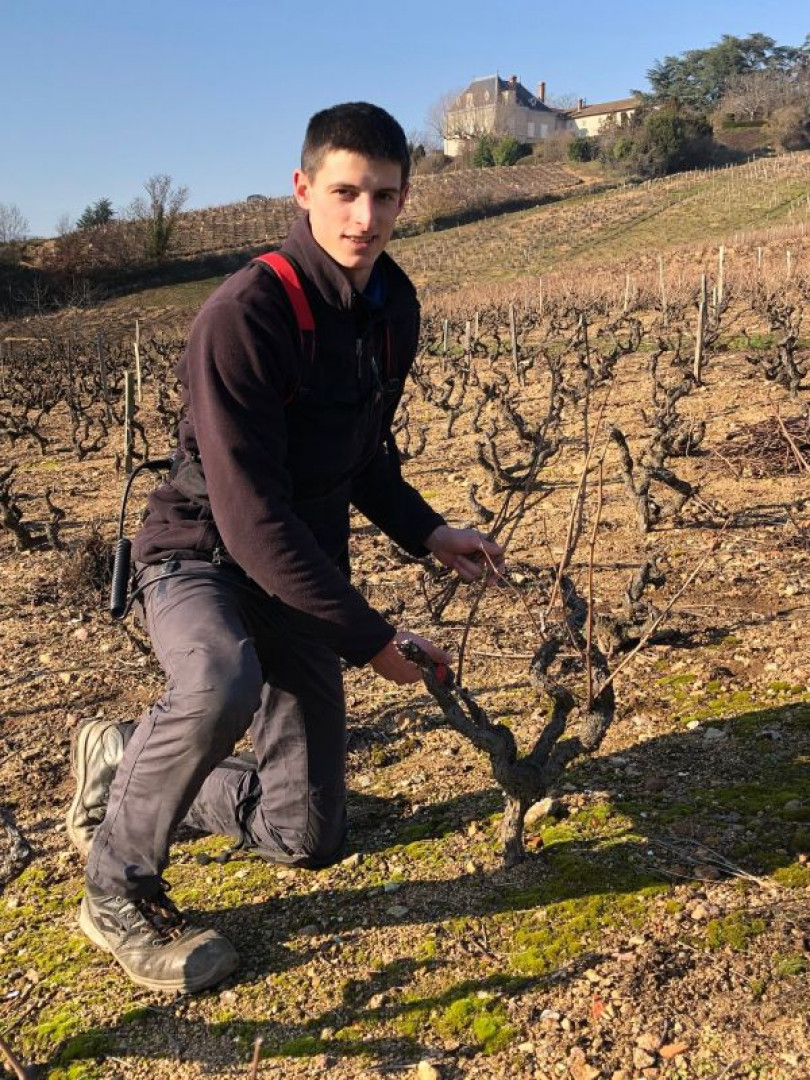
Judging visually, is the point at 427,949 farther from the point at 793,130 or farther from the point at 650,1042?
the point at 793,130

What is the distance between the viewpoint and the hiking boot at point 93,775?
108 inches

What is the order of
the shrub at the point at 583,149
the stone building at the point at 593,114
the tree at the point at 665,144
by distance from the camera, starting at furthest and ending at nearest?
the stone building at the point at 593,114, the shrub at the point at 583,149, the tree at the point at 665,144

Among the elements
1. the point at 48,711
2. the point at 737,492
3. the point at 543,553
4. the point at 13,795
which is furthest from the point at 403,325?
the point at 737,492

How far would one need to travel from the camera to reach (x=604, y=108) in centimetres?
8788

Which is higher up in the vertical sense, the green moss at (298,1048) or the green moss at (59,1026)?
the green moss at (298,1048)

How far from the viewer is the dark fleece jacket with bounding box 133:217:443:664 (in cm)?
210

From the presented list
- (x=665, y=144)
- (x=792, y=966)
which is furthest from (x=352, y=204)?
(x=665, y=144)

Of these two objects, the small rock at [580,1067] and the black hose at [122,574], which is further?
the black hose at [122,574]

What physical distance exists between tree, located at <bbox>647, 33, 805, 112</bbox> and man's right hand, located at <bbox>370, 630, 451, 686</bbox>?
280ft

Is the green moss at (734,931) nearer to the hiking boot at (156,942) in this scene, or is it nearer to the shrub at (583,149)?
the hiking boot at (156,942)

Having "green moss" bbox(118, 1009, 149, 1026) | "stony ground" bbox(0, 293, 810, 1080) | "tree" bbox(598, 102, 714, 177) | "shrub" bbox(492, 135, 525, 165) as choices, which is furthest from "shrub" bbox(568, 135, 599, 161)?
"green moss" bbox(118, 1009, 149, 1026)

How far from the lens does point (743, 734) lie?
119 inches

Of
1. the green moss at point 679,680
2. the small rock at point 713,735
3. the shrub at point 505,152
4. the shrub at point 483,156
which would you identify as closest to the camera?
the small rock at point 713,735

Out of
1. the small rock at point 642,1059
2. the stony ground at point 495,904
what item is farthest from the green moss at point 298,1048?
the small rock at point 642,1059
